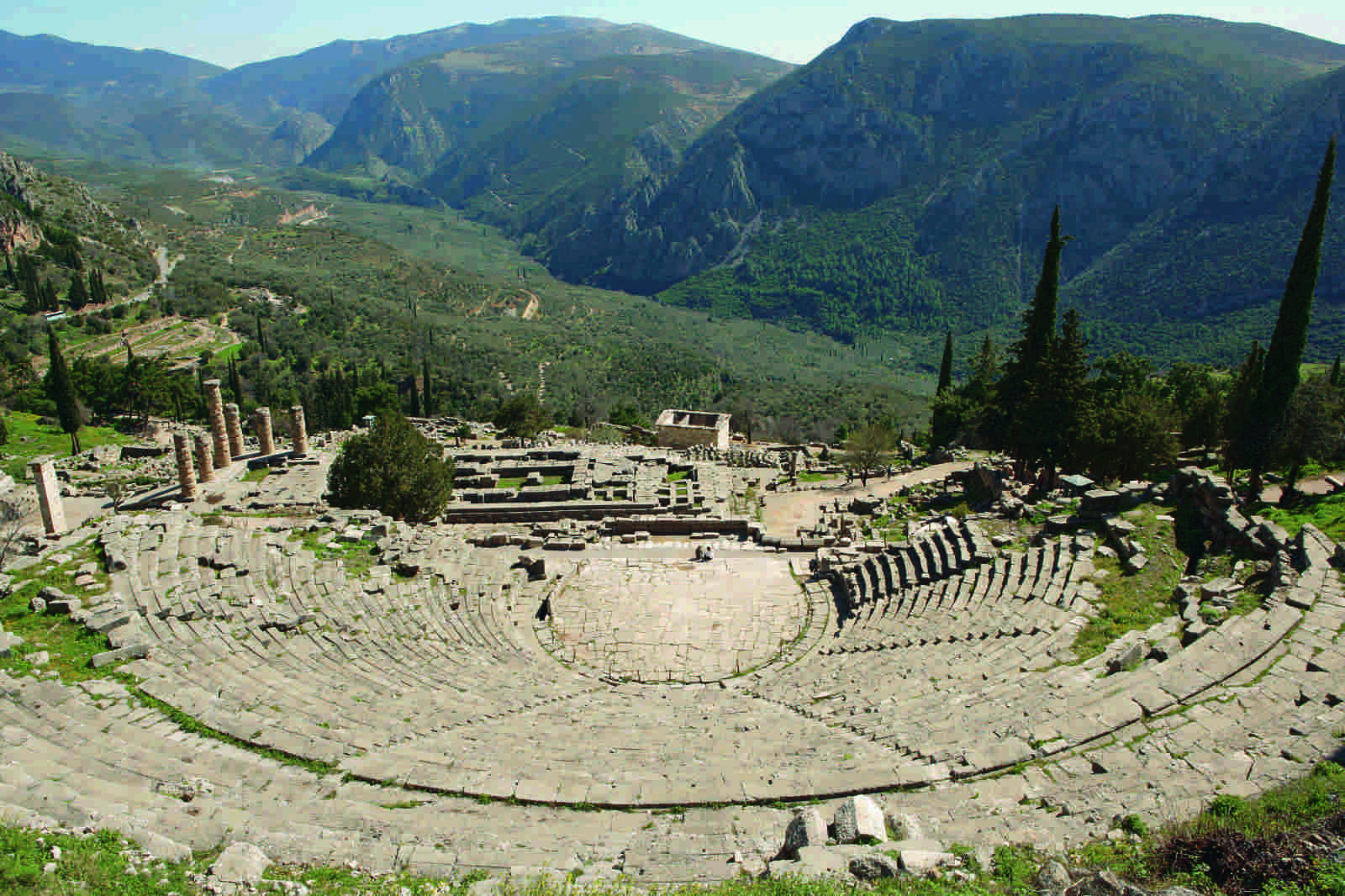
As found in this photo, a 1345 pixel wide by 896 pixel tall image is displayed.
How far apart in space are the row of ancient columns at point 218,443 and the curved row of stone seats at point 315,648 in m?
11.8

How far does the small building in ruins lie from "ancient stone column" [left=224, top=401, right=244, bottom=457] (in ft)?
80.8

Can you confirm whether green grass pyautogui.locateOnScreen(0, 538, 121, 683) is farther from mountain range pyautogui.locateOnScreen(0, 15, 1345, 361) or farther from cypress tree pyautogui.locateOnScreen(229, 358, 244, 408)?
mountain range pyautogui.locateOnScreen(0, 15, 1345, 361)

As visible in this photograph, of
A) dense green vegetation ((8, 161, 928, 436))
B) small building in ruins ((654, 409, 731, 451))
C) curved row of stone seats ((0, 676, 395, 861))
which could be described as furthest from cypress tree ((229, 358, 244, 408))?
curved row of stone seats ((0, 676, 395, 861))

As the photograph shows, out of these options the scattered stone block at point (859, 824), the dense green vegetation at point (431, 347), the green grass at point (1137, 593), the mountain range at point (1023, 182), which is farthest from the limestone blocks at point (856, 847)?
the mountain range at point (1023, 182)

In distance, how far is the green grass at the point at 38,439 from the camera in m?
47.6

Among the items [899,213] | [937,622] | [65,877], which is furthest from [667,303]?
[65,877]

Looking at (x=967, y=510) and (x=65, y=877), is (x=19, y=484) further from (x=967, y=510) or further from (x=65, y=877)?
(x=967, y=510)

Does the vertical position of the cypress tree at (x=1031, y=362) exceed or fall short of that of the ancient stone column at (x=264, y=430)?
it exceeds it

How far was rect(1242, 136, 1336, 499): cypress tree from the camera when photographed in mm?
25109

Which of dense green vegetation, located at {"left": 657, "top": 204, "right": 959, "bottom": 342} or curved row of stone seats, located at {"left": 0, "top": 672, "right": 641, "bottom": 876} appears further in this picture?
dense green vegetation, located at {"left": 657, "top": 204, "right": 959, "bottom": 342}

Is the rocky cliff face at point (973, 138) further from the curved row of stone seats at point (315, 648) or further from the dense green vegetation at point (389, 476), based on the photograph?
the curved row of stone seats at point (315, 648)

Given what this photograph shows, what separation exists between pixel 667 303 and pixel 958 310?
63.0 metres

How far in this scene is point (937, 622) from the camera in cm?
2000

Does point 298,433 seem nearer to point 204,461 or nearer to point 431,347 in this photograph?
point 204,461
